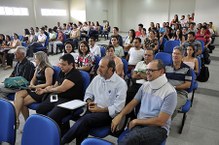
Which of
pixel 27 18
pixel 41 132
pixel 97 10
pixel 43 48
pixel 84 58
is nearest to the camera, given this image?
pixel 41 132

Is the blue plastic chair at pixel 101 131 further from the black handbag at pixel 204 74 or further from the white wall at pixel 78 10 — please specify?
the white wall at pixel 78 10

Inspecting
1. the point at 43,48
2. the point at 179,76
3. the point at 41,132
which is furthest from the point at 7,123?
the point at 43,48

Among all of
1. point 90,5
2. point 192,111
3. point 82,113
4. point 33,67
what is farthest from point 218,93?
point 90,5

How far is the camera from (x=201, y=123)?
2857 millimetres

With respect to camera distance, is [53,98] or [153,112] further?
[53,98]

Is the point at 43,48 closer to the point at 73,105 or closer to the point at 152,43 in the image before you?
the point at 152,43

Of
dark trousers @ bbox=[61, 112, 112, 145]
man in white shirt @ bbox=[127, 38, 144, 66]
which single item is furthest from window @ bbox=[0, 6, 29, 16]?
dark trousers @ bbox=[61, 112, 112, 145]

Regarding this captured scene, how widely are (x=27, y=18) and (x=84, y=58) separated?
8801 mm

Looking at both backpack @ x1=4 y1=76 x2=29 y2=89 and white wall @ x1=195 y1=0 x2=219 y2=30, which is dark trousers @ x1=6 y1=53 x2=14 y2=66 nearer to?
backpack @ x1=4 y1=76 x2=29 y2=89

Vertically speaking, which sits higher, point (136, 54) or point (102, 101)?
point (136, 54)

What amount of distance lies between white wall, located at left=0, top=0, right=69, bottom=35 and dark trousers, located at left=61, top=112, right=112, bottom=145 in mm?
9671

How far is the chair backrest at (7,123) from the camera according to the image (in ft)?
5.04

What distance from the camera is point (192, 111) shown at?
321cm

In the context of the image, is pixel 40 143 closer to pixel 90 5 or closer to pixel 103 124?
pixel 103 124
